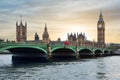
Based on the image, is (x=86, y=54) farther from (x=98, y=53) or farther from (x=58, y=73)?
(x=58, y=73)

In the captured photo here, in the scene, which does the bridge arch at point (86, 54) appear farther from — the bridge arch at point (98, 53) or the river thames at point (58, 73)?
the river thames at point (58, 73)

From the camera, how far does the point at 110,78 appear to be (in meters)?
50.1

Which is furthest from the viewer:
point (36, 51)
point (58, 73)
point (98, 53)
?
point (98, 53)

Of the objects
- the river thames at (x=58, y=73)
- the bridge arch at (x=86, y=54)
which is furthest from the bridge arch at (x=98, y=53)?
the river thames at (x=58, y=73)

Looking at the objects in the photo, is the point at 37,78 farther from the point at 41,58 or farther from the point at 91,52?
the point at 91,52

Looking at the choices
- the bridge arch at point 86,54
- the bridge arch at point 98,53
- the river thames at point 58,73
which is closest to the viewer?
the river thames at point 58,73

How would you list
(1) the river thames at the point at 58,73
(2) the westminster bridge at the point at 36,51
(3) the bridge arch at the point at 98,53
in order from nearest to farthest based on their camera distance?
(1) the river thames at the point at 58,73, (2) the westminster bridge at the point at 36,51, (3) the bridge arch at the point at 98,53

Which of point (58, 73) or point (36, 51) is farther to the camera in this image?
point (36, 51)

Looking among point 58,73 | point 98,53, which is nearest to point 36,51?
point 58,73

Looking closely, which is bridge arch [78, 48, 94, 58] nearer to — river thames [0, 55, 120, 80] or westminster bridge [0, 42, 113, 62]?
westminster bridge [0, 42, 113, 62]

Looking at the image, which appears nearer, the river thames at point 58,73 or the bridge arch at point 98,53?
the river thames at point 58,73

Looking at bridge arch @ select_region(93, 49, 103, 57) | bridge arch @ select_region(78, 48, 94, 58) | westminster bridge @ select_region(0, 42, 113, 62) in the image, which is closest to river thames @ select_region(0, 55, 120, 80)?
westminster bridge @ select_region(0, 42, 113, 62)

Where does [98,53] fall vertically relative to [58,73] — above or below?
above

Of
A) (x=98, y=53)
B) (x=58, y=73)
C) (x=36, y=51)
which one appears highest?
(x=36, y=51)
